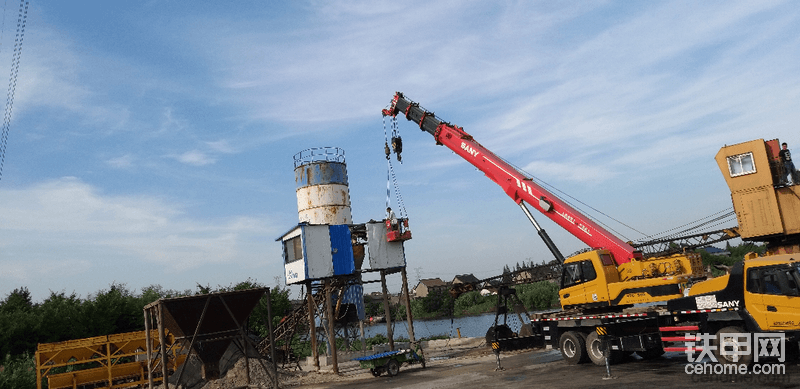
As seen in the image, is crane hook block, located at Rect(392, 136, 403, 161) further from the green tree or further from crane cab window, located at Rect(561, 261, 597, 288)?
the green tree

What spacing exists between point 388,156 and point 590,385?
17.8 metres

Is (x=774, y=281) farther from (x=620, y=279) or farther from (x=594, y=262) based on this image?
(x=594, y=262)

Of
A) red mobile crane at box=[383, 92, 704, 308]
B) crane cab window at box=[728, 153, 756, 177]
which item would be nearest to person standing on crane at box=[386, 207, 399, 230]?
red mobile crane at box=[383, 92, 704, 308]

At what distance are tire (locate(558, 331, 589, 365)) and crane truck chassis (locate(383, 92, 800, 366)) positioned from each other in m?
0.04

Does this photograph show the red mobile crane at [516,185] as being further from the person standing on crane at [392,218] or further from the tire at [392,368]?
the tire at [392,368]

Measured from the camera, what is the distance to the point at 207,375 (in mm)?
23438

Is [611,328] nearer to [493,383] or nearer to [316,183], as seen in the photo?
[493,383]

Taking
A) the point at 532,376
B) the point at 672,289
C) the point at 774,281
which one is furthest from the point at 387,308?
the point at 774,281

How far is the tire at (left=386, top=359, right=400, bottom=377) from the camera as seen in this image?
23.6m

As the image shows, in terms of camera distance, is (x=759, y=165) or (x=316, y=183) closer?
(x=759, y=165)

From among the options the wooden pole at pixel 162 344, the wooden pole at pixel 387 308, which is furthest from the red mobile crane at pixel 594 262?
the wooden pole at pixel 162 344

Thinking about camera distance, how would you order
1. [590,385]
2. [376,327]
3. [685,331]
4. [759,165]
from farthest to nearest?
[376,327]
[759,165]
[685,331]
[590,385]

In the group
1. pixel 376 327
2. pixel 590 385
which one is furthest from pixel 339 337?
pixel 376 327

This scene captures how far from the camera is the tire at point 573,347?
19953 mm
